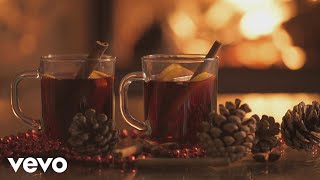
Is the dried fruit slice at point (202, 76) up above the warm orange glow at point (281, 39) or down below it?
below

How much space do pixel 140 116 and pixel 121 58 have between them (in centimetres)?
154

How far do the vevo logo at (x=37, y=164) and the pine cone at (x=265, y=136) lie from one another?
297 millimetres

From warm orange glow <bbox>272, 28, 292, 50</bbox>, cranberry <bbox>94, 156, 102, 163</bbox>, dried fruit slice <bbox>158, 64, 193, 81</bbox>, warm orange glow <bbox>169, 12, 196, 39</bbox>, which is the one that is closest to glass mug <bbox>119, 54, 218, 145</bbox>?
dried fruit slice <bbox>158, 64, 193, 81</bbox>

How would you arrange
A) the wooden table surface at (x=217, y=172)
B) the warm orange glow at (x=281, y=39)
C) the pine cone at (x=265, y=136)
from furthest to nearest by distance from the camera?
the warm orange glow at (x=281, y=39) → the pine cone at (x=265, y=136) → the wooden table surface at (x=217, y=172)

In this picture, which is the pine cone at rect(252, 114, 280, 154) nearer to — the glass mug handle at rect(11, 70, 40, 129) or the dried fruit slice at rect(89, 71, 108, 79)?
the dried fruit slice at rect(89, 71, 108, 79)

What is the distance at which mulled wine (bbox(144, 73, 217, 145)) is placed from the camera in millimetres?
938

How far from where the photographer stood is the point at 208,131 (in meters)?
0.87

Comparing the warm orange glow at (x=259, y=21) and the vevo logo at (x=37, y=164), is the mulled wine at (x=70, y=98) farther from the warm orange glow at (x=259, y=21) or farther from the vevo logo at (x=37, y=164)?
the warm orange glow at (x=259, y=21)

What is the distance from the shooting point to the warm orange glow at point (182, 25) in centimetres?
291

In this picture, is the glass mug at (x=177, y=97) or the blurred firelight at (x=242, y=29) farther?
→ the blurred firelight at (x=242, y=29)

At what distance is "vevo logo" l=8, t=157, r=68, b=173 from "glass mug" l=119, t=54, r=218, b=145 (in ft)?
0.53

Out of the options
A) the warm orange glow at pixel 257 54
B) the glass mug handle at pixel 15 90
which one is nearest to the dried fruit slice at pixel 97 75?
the glass mug handle at pixel 15 90

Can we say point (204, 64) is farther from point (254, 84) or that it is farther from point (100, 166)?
point (254, 84)

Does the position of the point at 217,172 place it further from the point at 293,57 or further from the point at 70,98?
the point at 293,57
